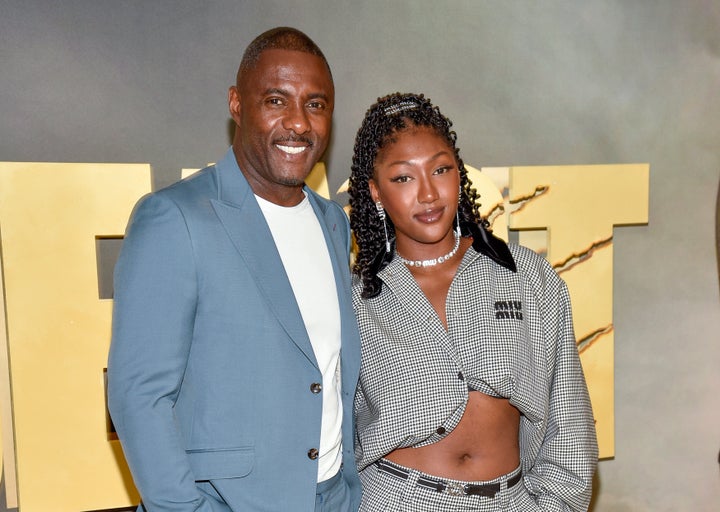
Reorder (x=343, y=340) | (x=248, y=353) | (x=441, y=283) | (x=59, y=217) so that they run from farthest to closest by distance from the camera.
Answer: (x=59, y=217) < (x=441, y=283) < (x=343, y=340) < (x=248, y=353)

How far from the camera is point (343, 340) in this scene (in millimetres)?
1938

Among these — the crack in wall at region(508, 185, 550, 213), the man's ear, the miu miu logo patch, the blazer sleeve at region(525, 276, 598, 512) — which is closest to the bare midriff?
the blazer sleeve at region(525, 276, 598, 512)

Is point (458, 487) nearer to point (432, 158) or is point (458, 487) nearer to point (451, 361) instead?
point (451, 361)

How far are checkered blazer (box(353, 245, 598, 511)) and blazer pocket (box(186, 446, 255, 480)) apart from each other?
476 mm

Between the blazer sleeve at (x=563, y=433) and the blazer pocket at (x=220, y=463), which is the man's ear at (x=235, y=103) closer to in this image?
the blazer pocket at (x=220, y=463)

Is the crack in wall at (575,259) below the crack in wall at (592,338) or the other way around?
the other way around

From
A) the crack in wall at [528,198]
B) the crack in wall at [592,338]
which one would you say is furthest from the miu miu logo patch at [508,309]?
the crack in wall at [592,338]

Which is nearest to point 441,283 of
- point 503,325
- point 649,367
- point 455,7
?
point 503,325

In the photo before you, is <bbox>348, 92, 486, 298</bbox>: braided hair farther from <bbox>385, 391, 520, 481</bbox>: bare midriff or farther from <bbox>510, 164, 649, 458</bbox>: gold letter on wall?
<bbox>510, 164, 649, 458</bbox>: gold letter on wall

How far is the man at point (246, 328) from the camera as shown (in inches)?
60.9

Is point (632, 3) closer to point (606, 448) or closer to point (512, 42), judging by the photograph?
point (512, 42)

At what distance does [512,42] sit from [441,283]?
130 cm

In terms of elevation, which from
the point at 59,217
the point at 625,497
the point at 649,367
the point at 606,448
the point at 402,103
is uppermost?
the point at 402,103

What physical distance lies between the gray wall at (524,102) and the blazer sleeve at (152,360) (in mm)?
1163
